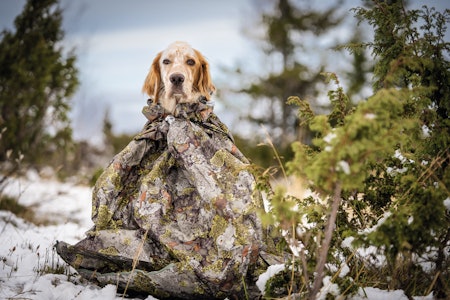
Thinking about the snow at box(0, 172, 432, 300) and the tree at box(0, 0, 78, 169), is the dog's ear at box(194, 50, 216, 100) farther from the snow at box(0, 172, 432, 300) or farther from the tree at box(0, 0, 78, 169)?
the tree at box(0, 0, 78, 169)

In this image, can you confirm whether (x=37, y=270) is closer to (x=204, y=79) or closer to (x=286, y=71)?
(x=204, y=79)

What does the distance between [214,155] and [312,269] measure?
1048mm

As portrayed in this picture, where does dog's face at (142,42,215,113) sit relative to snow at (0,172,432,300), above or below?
above

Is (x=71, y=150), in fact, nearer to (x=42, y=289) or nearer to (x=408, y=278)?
(x=42, y=289)

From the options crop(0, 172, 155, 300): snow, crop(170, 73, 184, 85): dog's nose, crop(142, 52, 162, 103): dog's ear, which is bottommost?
crop(0, 172, 155, 300): snow

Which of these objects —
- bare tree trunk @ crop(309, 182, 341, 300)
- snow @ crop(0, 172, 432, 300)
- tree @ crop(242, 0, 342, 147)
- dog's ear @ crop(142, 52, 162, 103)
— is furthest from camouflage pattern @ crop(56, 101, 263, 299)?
tree @ crop(242, 0, 342, 147)

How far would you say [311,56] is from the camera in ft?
44.4

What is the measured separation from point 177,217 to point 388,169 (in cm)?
167

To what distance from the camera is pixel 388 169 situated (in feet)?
8.53

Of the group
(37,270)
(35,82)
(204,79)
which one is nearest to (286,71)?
(35,82)

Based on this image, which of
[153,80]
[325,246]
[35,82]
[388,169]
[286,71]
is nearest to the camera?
[325,246]

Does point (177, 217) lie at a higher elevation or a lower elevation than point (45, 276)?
higher

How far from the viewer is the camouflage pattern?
2.09 m

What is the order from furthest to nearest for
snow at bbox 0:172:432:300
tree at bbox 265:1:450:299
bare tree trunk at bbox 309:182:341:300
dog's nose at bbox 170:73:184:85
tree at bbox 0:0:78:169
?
tree at bbox 0:0:78:169 → dog's nose at bbox 170:73:184:85 → snow at bbox 0:172:432:300 → bare tree trunk at bbox 309:182:341:300 → tree at bbox 265:1:450:299
